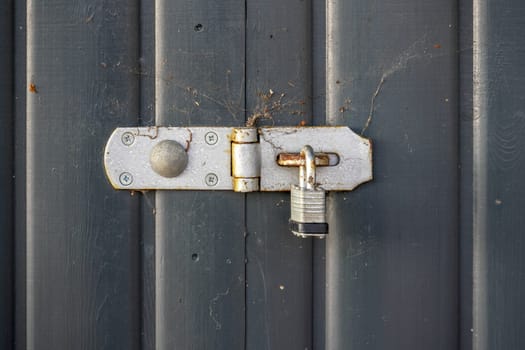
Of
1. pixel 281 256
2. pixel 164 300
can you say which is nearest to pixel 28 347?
pixel 164 300

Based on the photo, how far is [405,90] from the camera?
70 cm

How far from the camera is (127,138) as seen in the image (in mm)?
710

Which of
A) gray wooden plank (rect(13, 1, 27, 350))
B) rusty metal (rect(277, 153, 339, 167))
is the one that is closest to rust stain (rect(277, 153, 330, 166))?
rusty metal (rect(277, 153, 339, 167))

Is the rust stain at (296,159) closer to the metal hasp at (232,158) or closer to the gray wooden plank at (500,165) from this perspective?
the metal hasp at (232,158)

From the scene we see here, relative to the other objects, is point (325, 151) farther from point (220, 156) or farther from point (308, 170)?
point (220, 156)

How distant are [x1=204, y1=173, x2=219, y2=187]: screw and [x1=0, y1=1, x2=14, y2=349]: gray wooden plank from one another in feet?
1.31

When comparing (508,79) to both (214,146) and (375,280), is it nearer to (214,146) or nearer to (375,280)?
(375,280)

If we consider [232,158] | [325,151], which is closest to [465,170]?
[325,151]

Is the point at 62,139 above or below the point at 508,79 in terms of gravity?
below

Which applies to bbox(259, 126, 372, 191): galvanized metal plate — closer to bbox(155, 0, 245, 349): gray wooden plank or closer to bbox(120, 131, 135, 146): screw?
bbox(155, 0, 245, 349): gray wooden plank

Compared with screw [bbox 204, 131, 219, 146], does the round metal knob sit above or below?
below

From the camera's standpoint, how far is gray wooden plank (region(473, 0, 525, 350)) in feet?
2.23

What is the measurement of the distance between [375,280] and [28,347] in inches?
27.8

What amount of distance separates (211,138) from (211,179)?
8 centimetres
